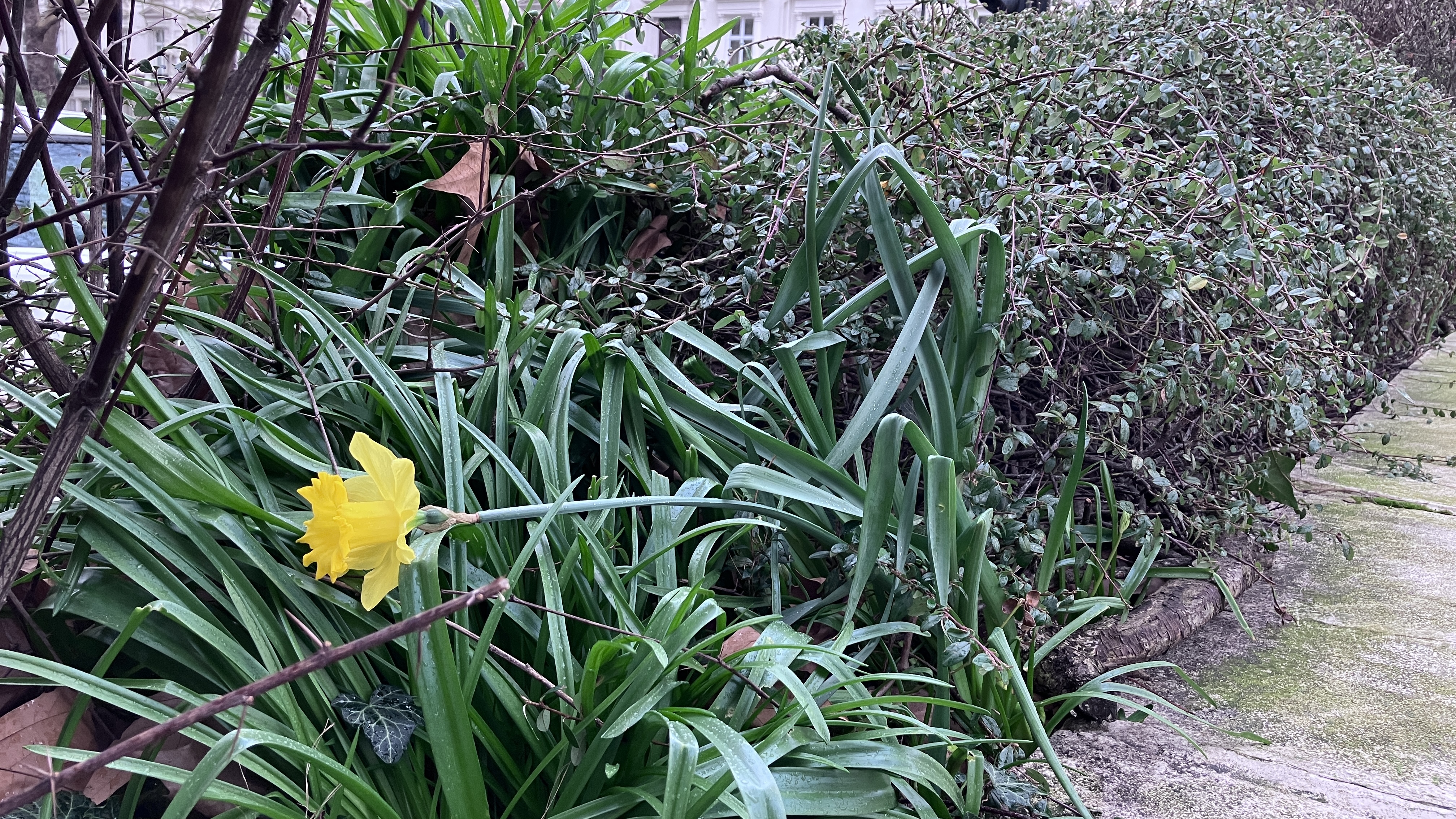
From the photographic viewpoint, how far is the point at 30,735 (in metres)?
1.07

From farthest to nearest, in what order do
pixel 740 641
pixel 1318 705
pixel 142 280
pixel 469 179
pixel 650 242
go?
pixel 650 242 → pixel 469 179 → pixel 1318 705 → pixel 740 641 → pixel 142 280

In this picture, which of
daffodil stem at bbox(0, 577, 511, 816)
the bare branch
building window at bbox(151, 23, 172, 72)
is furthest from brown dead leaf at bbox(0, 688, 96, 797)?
building window at bbox(151, 23, 172, 72)

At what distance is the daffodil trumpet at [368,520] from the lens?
982 millimetres

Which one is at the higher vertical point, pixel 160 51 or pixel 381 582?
pixel 160 51

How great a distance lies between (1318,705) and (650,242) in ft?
5.32

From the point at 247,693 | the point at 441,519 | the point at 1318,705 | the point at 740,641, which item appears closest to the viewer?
the point at 247,693

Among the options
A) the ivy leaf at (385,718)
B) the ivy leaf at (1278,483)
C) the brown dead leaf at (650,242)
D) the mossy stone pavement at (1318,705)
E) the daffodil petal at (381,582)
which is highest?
the brown dead leaf at (650,242)

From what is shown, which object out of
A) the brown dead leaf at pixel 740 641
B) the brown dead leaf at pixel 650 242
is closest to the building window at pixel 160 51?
the brown dead leaf at pixel 650 242

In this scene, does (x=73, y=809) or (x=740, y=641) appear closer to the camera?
(x=73, y=809)

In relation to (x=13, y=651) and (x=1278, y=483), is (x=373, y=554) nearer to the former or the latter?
(x=13, y=651)

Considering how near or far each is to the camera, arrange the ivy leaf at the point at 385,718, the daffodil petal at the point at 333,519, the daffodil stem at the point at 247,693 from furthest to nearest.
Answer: the ivy leaf at the point at 385,718 < the daffodil petal at the point at 333,519 < the daffodil stem at the point at 247,693

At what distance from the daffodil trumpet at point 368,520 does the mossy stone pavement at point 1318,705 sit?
3.31 feet

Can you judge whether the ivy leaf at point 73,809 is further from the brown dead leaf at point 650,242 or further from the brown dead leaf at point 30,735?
the brown dead leaf at point 650,242

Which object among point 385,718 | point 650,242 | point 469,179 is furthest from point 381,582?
point 650,242
